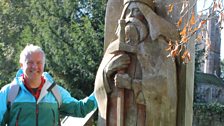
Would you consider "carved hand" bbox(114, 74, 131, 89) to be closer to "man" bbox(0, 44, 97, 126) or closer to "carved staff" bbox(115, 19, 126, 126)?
"carved staff" bbox(115, 19, 126, 126)

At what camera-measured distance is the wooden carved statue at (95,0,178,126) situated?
13.0 ft

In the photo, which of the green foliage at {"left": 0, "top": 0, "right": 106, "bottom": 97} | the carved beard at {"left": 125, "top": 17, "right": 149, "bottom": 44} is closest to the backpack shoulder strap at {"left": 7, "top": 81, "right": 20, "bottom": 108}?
the carved beard at {"left": 125, "top": 17, "right": 149, "bottom": 44}

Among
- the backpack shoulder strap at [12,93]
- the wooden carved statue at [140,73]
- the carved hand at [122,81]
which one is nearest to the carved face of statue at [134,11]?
the wooden carved statue at [140,73]

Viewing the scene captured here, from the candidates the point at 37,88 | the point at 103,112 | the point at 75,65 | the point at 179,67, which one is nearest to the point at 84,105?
the point at 103,112

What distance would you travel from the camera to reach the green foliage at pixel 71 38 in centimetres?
1110

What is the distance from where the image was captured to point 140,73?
406cm

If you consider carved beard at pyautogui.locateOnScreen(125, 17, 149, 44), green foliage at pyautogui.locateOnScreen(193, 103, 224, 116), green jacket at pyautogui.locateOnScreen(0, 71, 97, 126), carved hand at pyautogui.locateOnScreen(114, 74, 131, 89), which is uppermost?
carved beard at pyautogui.locateOnScreen(125, 17, 149, 44)

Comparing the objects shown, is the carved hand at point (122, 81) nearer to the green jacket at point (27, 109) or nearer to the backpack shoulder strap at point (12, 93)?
the green jacket at point (27, 109)

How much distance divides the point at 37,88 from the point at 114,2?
4.17ft

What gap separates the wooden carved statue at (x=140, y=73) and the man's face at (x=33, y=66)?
2.33 feet

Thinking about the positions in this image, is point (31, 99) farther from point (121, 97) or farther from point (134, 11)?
point (134, 11)

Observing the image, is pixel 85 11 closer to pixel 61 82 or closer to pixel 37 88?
pixel 61 82

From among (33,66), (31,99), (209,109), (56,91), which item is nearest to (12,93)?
(31,99)

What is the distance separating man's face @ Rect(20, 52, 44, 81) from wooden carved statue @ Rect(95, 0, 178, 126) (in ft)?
2.33
